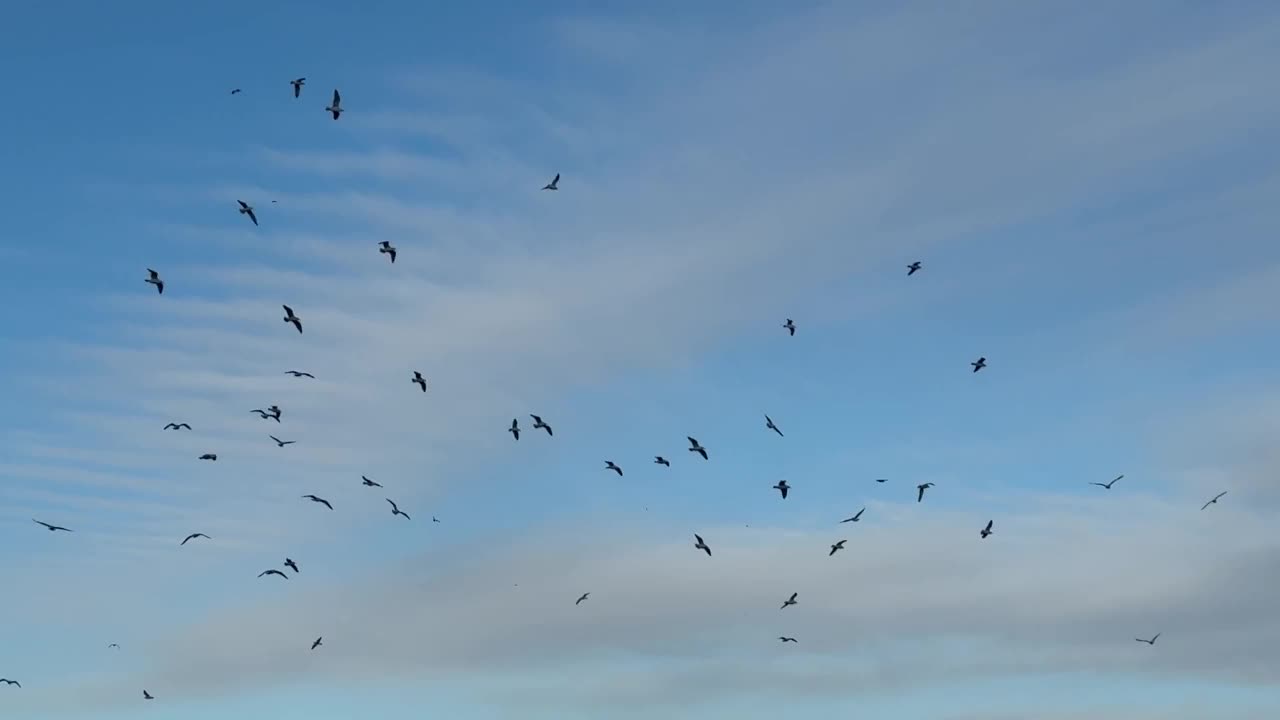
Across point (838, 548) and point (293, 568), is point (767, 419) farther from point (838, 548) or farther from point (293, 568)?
point (293, 568)

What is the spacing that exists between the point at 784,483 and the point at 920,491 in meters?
18.5

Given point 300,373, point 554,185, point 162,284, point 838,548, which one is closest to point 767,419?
point 838,548

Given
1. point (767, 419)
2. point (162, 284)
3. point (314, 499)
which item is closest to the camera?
point (162, 284)

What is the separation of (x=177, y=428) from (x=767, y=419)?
211 feet

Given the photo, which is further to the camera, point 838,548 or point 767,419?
point 838,548

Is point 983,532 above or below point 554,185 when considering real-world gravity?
below

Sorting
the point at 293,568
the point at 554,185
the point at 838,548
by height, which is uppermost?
the point at 554,185

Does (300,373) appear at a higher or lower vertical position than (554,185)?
lower

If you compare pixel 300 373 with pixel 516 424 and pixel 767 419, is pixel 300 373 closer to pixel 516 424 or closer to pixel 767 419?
pixel 516 424

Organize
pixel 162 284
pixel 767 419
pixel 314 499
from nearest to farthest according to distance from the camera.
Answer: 1. pixel 162 284
2. pixel 767 419
3. pixel 314 499

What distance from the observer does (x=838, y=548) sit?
149000 millimetres

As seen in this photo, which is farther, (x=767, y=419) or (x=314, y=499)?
(x=314, y=499)

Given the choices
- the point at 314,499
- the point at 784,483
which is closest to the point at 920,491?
the point at 784,483

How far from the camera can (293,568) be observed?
142 m
